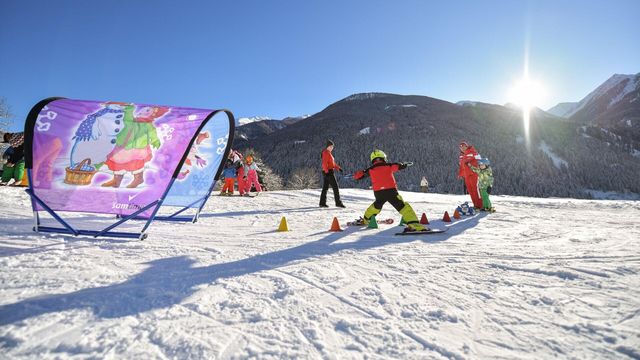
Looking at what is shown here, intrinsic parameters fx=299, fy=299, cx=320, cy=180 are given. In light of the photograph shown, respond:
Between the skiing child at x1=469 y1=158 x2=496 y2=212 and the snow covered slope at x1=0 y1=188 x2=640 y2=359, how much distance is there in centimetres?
404

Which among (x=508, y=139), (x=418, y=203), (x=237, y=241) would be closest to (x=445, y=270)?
(x=237, y=241)

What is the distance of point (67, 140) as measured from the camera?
4.70 metres

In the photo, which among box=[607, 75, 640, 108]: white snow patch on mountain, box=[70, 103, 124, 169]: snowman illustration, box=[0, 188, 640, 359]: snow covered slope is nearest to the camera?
box=[0, 188, 640, 359]: snow covered slope

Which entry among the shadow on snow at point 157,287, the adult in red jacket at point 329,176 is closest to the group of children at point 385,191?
the shadow on snow at point 157,287

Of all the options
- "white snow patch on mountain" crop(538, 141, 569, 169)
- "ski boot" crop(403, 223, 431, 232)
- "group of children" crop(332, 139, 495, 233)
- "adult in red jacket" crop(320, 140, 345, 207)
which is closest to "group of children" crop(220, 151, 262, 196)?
"adult in red jacket" crop(320, 140, 345, 207)

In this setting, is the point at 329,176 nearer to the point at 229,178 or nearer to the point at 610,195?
Answer: the point at 229,178

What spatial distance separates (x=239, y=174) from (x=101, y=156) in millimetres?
8929

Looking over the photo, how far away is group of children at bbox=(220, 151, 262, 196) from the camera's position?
13.4 m

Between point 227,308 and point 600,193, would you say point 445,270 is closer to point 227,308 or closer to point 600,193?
point 227,308

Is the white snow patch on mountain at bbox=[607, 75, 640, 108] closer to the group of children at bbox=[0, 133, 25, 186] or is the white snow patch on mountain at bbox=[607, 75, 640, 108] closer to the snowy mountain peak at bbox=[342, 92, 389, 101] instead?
the snowy mountain peak at bbox=[342, 92, 389, 101]

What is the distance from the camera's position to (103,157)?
4.76m

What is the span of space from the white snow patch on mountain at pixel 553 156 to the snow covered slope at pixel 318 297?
123 m

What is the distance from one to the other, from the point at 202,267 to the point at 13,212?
600 centimetres

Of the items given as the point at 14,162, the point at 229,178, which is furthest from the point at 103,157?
the point at 14,162
